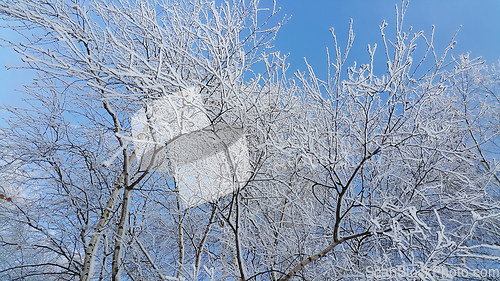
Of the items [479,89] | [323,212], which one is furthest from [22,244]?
[479,89]

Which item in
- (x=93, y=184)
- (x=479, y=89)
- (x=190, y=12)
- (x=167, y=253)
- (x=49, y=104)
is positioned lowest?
(x=167, y=253)

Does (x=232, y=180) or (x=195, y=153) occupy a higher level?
(x=195, y=153)

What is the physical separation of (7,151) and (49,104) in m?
0.91

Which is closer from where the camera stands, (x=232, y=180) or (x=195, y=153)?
(x=232, y=180)

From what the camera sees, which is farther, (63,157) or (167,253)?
(167,253)

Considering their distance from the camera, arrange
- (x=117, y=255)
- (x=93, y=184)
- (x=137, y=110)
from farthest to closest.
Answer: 1. (x=93, y=184)
2. (x=137, y=110)
3. (x=117, y=255)

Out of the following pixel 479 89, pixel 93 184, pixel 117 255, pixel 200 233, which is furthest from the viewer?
pixel 479 89

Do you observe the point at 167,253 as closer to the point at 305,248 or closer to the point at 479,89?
the point at 305,248

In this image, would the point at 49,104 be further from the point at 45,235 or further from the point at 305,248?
the point at 305,248

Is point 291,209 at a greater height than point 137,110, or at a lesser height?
lesser

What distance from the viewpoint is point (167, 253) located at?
5.86 metres

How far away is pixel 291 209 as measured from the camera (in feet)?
12.5

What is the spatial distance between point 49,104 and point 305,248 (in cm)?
432

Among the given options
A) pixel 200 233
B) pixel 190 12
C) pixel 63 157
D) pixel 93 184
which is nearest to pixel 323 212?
pixel 200 233
